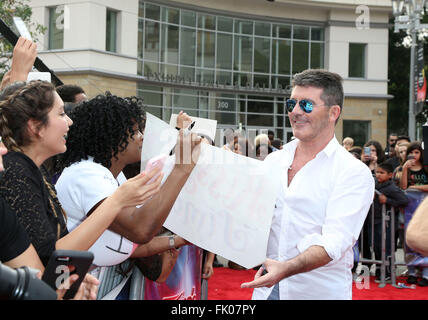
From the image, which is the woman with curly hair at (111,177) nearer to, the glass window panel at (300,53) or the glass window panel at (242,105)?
the glass window panel at (242,105)

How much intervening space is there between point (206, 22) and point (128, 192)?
2249 cm

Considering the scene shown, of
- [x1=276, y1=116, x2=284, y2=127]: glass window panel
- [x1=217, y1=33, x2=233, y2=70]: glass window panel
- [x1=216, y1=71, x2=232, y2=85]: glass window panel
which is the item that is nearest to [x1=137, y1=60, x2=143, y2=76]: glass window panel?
[x1=216, y1=71, x2=232, y2=85]: glass window panel

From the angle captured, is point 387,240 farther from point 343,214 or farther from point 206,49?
point 206,49

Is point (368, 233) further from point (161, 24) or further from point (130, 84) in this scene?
point (161, 24)

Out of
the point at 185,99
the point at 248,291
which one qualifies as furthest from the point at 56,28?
the point at 248,291

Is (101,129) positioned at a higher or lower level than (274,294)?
higher

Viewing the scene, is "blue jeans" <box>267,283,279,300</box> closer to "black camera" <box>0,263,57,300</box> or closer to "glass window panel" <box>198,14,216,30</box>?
"black camera" <box>0,263,57,300</box>

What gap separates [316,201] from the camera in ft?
9.20

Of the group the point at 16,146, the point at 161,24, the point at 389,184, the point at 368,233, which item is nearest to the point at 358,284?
the point at 368,233

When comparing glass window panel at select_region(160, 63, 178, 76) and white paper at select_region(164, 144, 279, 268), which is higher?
glass window panel at select_region(160, 63, 178, 76)

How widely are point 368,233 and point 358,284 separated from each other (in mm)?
802

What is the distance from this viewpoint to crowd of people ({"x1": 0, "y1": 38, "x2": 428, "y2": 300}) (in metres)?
2.22

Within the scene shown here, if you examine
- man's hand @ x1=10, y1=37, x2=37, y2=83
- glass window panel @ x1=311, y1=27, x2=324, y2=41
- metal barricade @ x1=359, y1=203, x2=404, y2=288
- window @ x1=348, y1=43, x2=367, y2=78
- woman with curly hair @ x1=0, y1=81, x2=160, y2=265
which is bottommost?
metal barricade @ x1=359, y1=203, x2=404, y2=288

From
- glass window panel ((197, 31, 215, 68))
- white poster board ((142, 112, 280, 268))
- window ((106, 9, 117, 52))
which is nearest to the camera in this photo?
white poster board ((142, 112, 280, 268))
